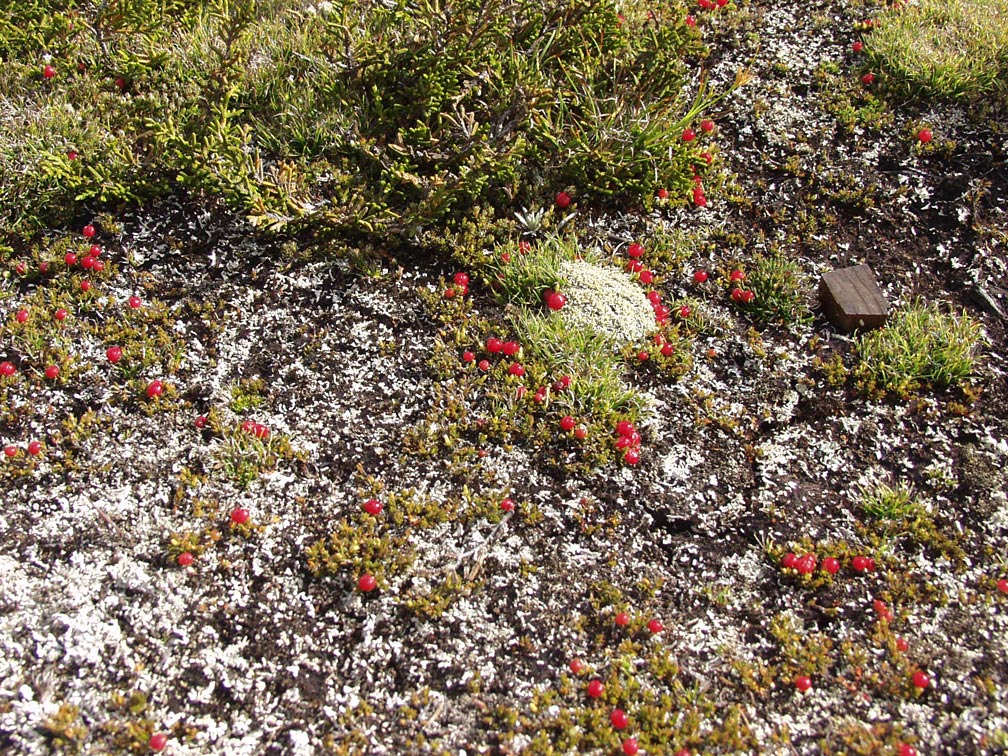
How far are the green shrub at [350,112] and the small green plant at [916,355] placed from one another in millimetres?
1953

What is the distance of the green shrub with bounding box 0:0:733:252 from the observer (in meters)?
5.81

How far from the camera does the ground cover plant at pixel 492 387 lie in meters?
4.01

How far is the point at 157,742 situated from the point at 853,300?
17.1ft

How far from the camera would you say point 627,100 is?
641 cm

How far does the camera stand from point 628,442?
16.0ft

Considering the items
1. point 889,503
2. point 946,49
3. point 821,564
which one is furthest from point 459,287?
point 946,49

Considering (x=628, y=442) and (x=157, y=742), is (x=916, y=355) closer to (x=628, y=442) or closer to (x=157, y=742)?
(x=628, y=442)

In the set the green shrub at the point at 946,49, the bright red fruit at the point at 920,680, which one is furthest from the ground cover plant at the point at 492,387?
the green shrub at the point at 946,49

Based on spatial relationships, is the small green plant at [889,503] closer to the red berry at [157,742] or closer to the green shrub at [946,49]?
the green shrub at [946,49]

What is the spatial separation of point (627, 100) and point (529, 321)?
2391 millimetres

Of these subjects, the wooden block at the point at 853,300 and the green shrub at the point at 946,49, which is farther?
the green shrub at the point at 946,49

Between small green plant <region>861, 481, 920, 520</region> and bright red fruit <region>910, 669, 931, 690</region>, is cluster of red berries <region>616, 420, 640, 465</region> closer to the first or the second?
small green plant <region>861, 481, 920, 520</region>

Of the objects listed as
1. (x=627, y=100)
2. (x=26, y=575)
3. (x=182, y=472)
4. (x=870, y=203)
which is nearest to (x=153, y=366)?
(x=182, y=472)

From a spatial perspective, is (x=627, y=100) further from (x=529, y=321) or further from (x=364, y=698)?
(x=364, y=698)
